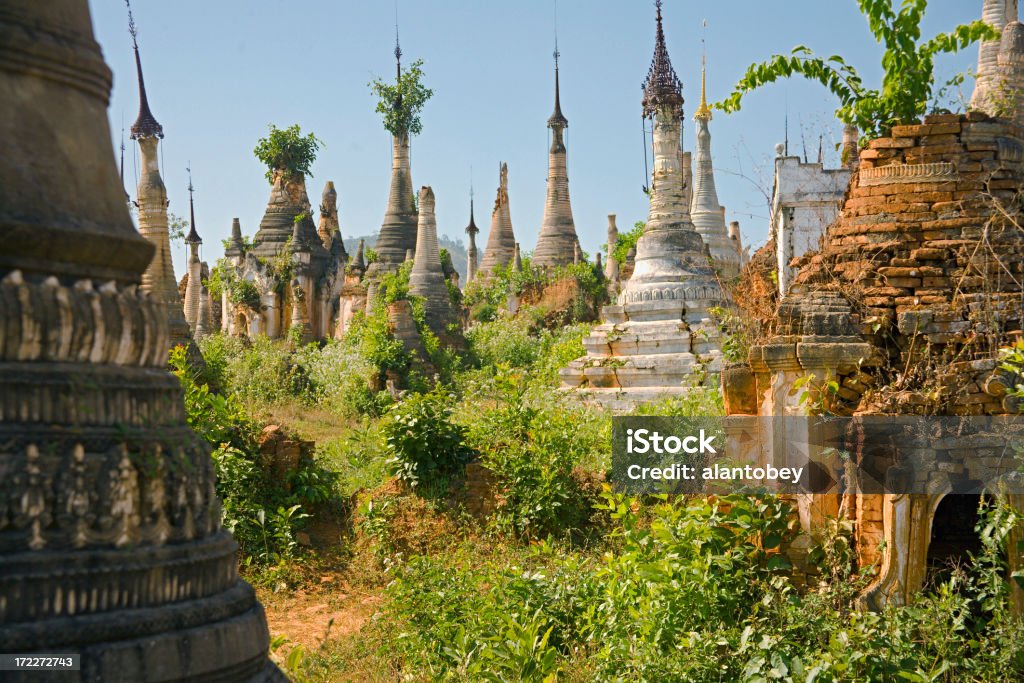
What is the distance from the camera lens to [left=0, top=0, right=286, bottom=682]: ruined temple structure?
255 centimetres

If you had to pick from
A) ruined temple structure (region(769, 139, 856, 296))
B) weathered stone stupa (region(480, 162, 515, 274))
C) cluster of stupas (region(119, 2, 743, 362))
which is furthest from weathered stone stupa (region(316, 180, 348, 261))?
ruined temple structure (region(769, 139, 856, 296))

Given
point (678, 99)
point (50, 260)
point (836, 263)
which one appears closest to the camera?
point (50, 260)

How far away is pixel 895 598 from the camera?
5.98 meters

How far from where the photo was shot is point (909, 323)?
6.74 meters

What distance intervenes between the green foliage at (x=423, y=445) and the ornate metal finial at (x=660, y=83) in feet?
24.7

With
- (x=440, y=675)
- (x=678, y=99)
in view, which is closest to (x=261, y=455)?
(x=440, y=675)

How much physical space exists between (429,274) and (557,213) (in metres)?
5.73

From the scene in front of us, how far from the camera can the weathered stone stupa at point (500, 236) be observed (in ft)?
99.3

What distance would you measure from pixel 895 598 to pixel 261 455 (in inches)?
256

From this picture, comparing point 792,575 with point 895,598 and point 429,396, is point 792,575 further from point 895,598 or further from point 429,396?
point 429,396

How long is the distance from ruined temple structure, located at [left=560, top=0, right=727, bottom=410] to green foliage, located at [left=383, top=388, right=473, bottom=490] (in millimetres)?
3328

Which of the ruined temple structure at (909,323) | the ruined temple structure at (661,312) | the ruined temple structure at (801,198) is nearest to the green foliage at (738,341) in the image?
the ruined temple structure at (909,323)

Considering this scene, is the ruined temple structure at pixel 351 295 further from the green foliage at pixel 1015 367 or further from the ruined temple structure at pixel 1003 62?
the green foliage at pixel 1015 367

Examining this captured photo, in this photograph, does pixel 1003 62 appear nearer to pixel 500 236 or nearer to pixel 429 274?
pixel 429 274
